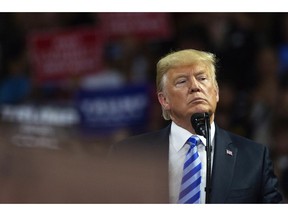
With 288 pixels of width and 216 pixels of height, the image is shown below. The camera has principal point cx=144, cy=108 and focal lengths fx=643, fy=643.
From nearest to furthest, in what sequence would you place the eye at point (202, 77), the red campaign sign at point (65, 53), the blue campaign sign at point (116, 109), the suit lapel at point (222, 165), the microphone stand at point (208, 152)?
the microphone stand at point (208, 152)
the suit lapel at point (222, 165)
the eye at point (202, 77)
the blue campaign sign at point (116, 109)
the red campaign sign at point (65, 53)

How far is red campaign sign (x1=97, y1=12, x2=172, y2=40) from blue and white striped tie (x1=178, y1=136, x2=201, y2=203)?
1.87 feet

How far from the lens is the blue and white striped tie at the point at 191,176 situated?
5.05 ft

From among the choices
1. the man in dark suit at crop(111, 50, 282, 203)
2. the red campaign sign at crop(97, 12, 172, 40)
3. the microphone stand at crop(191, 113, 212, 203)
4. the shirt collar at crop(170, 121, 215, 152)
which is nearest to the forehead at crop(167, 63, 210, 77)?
the man in dark suit at crop(111, 50, 282, 203)

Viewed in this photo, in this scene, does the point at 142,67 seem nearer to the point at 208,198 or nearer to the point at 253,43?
the point at 253,43

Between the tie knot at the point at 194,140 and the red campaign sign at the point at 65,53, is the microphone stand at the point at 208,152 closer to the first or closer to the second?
the tie knot at the point at 194,140

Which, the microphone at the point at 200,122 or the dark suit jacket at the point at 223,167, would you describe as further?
the dark suit jacket at the point at 223,167

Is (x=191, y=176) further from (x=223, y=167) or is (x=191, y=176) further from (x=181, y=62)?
(x=181, y=62)

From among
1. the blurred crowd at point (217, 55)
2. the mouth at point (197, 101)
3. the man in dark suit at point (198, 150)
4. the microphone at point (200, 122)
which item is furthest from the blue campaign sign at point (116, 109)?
the microphone at point (200, 122)

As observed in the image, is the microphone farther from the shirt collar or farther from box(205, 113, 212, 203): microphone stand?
the shirt collar

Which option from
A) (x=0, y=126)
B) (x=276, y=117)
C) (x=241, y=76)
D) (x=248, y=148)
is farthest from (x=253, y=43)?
(x=0, y=126)

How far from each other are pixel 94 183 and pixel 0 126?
1.19 ft

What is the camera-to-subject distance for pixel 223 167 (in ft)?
5.12

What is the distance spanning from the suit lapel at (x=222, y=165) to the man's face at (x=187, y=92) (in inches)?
3.8

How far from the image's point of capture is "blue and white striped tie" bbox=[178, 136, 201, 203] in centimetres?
154
